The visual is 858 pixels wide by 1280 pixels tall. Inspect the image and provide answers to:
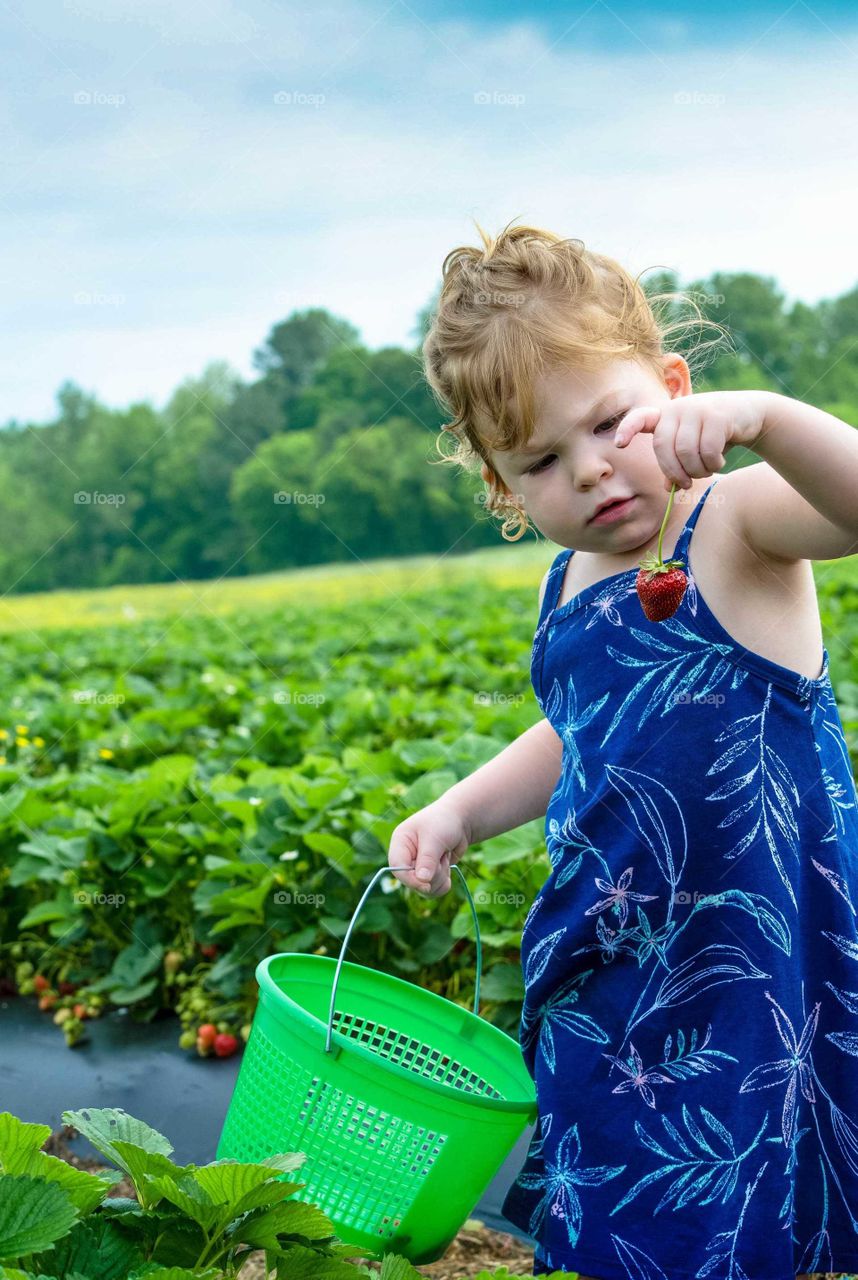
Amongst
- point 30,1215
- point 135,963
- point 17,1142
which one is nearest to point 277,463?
point 135,963

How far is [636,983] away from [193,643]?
25.7 feet

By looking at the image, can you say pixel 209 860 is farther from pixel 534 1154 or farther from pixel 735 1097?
pixel 735 1097

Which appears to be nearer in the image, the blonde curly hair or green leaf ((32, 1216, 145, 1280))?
green leaf ((32, 1216, 145, 1280))

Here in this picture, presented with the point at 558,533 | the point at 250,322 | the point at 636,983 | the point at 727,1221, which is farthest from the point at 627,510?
the point at 250,322

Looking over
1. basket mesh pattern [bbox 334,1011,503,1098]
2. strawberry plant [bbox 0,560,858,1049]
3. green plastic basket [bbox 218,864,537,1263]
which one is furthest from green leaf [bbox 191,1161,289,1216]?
strawberry plant [bbox 0,560,858,1049]

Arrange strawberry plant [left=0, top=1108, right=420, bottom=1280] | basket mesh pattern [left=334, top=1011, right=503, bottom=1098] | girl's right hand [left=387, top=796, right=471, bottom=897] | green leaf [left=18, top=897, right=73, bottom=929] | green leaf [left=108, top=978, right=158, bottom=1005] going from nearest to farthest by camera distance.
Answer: strawberry plant [left=0, top=1108, right=420, bottom=1280] → girl's right hand [left=387, top=796, right=471, bottom=897] → basket mesh pattern [left=334, top=1011, right=503, bottom=1098] → green leaf [left=108, top=978, right=158, bottom=1005] → green leaf [left=18, top=897, right=73, bottom=929]

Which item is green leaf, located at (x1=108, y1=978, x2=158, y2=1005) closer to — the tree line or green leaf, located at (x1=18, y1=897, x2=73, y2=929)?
green leaf, located at (x1=18, y1=897, x2=73, y2=929)

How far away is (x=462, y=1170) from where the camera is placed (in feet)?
5.01

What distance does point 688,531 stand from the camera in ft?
4.84

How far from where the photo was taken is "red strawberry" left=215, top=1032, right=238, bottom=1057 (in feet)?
9.00

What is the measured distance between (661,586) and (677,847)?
0.35 meters

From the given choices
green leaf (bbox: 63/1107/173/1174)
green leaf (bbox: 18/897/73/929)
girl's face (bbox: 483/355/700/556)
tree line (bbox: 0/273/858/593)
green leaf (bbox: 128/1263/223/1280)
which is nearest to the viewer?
green leaf (bbox: 128/1263/223/1280)

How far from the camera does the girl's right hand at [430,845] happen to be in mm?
1695

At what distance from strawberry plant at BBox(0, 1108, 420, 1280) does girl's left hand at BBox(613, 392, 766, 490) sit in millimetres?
767
